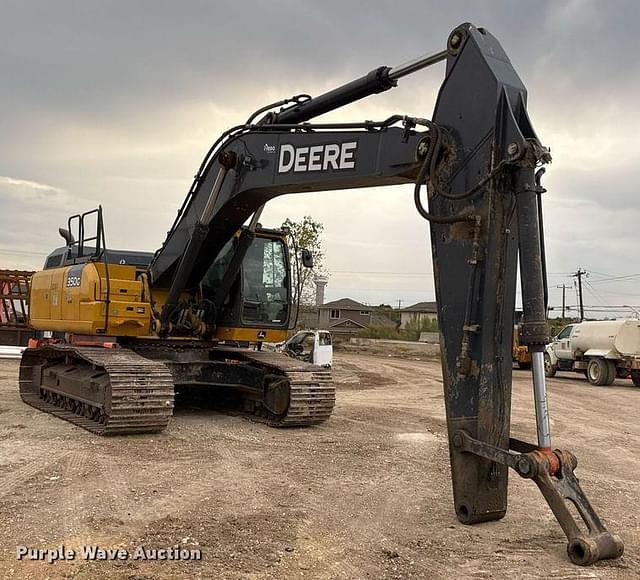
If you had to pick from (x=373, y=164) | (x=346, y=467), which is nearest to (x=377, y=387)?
(x=346, y=467)

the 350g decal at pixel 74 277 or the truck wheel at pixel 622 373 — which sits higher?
the 350g decal at pixel 74 277

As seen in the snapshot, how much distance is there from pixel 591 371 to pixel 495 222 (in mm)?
19552

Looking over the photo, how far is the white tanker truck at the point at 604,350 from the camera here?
868 inches

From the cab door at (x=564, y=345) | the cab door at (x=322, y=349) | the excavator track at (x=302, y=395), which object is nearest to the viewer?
the excavator track at (x=302, y=395)

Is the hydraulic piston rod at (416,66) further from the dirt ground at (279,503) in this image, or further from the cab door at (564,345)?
the cab door at (564,345)

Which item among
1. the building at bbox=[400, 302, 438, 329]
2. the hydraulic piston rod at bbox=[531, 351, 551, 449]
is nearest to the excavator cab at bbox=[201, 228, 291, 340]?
the hydraulic piston rod at bbox=[531, 351, 551, 449]

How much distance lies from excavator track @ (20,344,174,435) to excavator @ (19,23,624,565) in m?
0.02

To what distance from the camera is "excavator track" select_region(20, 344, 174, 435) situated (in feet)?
26.7

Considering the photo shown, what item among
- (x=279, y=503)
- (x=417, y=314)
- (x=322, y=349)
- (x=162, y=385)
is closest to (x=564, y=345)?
(x=322, y=349)

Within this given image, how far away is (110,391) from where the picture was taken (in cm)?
813

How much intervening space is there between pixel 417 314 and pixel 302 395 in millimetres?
54793

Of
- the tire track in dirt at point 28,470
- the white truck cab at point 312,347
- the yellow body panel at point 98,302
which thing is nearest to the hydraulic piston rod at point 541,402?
the tire track in dirt at point 28,470

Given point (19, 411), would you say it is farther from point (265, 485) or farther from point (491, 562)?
point (491, 562)

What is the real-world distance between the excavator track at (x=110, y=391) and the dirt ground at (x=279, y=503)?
0.21m
